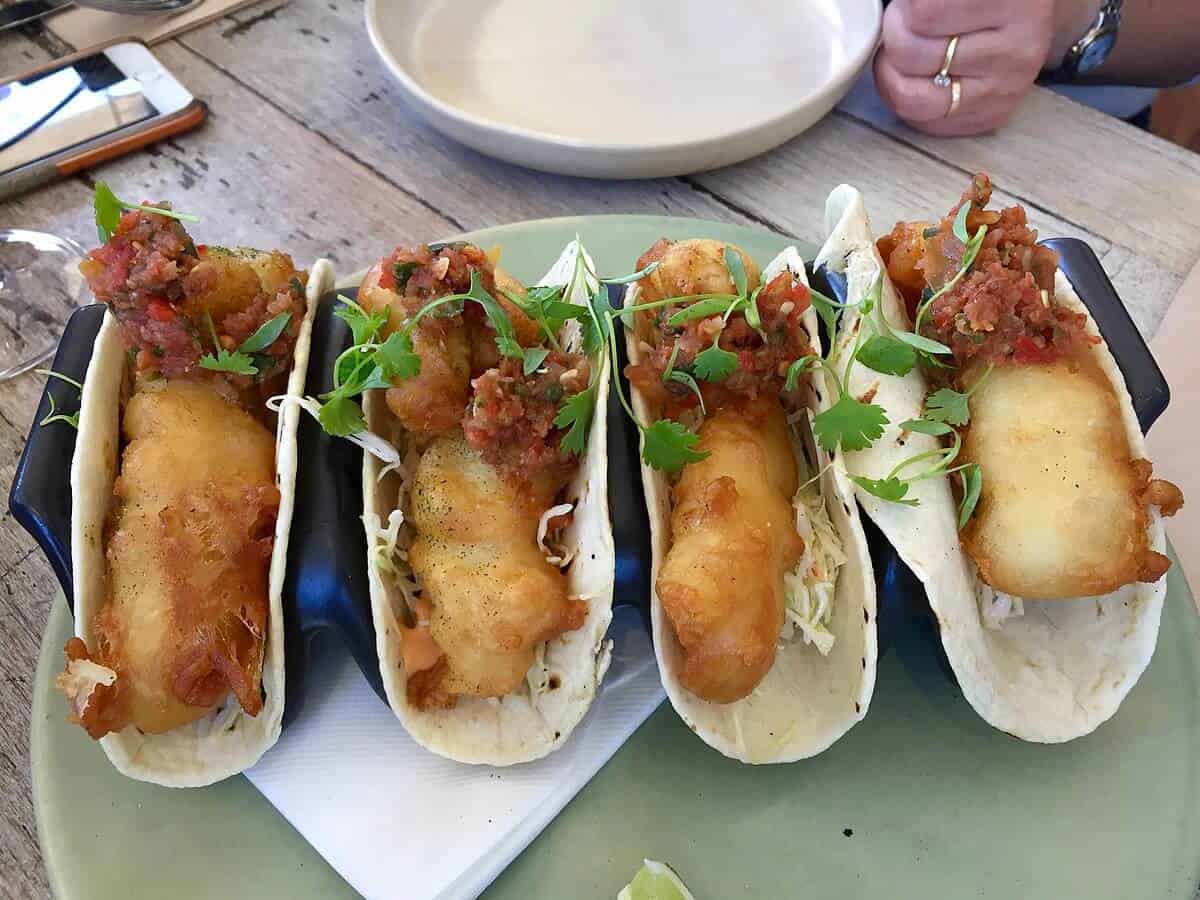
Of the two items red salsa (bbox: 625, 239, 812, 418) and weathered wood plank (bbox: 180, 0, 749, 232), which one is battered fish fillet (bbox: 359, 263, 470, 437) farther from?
weathered wood plank (bbox: 180, 0, 749, 232)

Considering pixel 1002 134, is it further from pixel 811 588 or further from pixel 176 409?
pixel 176 409

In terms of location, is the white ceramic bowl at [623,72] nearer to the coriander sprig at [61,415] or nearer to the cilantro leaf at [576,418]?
the cilantro leaf at [576,418]

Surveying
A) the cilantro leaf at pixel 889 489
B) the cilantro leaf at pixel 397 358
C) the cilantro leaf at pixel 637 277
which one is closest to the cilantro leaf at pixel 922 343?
the cilantro leaf at pixel 889 489

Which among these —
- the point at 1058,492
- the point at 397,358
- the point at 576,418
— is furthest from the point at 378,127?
the point at 1058,492

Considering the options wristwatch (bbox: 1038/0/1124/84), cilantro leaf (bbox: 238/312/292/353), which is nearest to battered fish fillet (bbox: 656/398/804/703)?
cilantro leaf (bbox: 238/312/292/353)

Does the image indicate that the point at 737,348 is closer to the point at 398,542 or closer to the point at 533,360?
the point at 533,360

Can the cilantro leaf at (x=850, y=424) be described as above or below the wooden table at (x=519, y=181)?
above

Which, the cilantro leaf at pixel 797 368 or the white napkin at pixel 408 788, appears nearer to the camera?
the white napkin at pixel 408 788
